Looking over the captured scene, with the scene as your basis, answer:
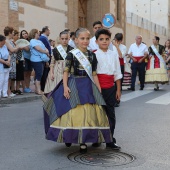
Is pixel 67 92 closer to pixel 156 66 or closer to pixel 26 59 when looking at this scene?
pixel 26 59

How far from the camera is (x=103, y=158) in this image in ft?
16.1

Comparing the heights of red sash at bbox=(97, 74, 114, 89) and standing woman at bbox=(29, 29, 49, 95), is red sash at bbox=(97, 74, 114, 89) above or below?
below

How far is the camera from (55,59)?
23.6 feet

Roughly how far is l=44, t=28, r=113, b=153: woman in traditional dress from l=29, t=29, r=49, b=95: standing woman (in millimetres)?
6236

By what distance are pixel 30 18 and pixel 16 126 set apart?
10924 millimetres

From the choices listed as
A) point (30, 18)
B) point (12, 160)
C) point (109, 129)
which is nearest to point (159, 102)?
point (109, 129)

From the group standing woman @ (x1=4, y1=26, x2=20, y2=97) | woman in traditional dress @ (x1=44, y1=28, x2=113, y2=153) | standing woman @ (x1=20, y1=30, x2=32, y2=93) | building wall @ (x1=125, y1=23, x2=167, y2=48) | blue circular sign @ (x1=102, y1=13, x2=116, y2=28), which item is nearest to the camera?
woman in traditional dress @ (x1=44, y1=28, x2=113, y2=153)

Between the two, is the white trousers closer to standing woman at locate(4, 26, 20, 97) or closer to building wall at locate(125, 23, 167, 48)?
standing woman at locate(4, 26, 20, 97)

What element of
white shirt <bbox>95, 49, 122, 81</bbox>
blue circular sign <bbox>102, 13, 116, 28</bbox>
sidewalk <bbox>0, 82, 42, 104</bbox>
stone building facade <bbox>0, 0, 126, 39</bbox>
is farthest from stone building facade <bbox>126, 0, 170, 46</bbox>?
white shirt <bbox>95, 49, 122, 81</bbox>

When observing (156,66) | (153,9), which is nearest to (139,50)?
(156,66)

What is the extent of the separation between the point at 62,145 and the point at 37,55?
6215mm

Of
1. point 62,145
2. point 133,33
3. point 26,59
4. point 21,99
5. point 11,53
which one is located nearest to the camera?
point 62,145

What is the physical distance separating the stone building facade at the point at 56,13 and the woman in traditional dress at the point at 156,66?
5.80 m

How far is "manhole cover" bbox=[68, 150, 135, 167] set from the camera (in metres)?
4.69
